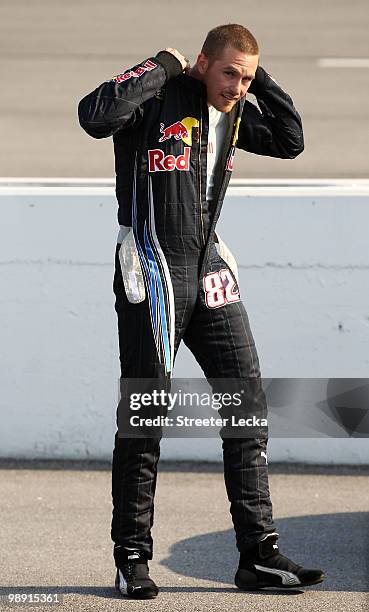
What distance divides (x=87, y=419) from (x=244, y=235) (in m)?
1.16

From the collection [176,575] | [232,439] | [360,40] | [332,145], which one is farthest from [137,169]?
[360,40]

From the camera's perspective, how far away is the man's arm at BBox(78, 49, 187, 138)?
3.84 metres

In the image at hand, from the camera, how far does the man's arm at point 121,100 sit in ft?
12.6

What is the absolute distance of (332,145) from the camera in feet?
24.9

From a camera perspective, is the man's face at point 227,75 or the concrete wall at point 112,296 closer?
the man's face at point 227,75

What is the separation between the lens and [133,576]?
411 cm

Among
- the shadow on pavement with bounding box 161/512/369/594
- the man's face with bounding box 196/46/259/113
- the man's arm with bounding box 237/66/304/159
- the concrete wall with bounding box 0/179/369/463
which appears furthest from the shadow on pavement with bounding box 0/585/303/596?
the concrete wall with bounding box 0/179/369/463

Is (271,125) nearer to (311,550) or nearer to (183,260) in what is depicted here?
(183,260)

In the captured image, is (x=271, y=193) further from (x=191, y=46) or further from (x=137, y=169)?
(x=191, y=46)

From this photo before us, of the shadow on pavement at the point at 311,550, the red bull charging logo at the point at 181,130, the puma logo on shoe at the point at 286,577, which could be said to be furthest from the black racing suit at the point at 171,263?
the shadow on pavement at the point at 311,550

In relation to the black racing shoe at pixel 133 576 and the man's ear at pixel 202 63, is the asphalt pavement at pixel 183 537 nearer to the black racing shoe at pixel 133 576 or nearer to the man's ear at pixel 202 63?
the black racing shoe at pixel 133 576

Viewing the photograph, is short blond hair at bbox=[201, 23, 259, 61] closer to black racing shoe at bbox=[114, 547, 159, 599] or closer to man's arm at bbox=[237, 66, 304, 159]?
man's arm at bbox=[237, 66, 304, 159]

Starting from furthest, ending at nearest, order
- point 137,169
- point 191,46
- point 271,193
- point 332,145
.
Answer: point 191,46 < point 332,145 < point 271,193 < point 137,169

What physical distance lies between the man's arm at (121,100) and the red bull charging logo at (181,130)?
0.10 metres
